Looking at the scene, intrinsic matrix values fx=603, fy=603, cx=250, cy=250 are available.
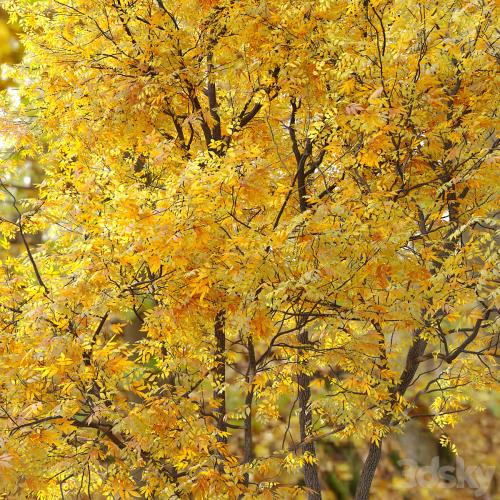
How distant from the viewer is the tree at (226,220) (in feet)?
16.3

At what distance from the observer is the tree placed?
4973mm

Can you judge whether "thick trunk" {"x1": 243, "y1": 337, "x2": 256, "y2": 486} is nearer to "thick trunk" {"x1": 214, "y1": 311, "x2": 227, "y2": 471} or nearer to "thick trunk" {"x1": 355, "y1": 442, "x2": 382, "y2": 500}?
"thick trunk" {"x1": 214, "y1": 311, "x2": 227, "y2": 471}

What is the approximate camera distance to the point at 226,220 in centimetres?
547

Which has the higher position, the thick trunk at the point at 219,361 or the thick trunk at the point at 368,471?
the thick trunk at the point at 219,361

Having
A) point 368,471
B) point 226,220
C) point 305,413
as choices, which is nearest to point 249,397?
point 305,413

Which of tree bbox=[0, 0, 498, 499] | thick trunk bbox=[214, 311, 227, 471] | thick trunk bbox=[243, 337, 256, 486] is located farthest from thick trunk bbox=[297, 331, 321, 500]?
thick trunk bbox=[214, 311, 227, 471]

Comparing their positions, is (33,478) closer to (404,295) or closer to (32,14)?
(404,295)

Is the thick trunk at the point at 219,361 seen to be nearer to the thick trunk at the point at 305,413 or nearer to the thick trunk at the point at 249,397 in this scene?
the thick trunk at the point at 249,397

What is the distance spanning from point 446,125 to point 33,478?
15.6 feet

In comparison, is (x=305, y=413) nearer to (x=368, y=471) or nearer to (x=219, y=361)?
(x=368, y=471)

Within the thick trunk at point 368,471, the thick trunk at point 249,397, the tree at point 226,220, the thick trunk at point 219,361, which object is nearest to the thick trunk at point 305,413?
the tree at point 226,220

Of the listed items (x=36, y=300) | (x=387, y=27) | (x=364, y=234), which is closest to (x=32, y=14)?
(x=36, y=300)

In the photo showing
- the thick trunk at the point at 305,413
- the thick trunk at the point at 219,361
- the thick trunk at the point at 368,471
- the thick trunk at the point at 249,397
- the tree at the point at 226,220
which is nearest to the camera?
the tree at the point at 226,220

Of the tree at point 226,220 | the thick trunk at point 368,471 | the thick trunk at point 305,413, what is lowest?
the thick trunk at point 368,471
